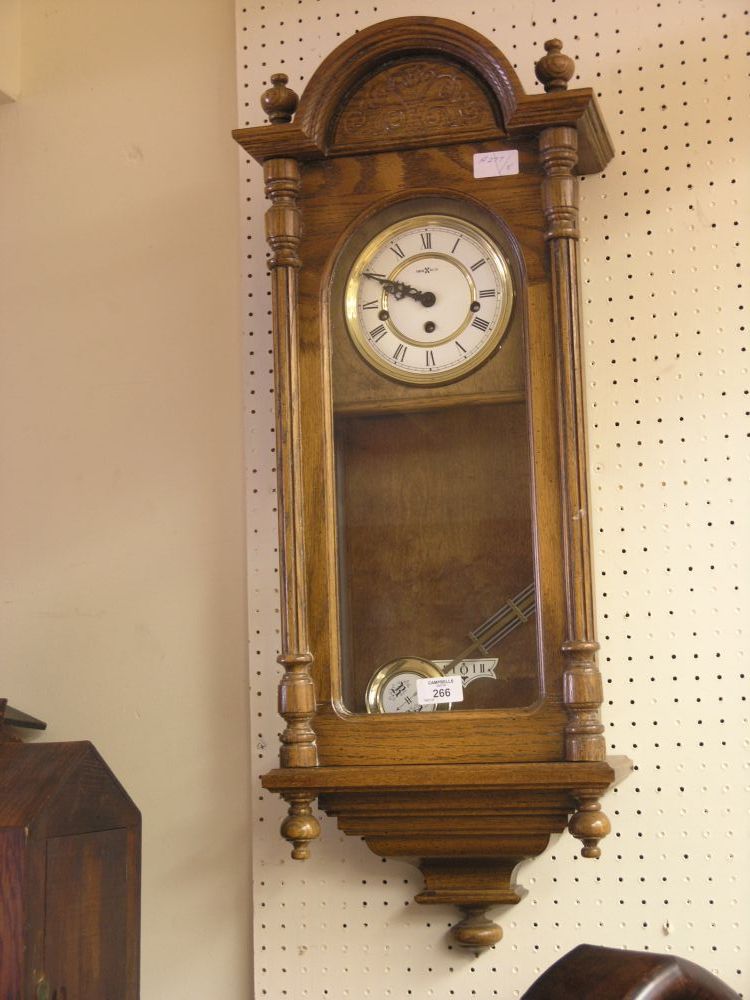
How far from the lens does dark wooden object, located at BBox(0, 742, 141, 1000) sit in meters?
1.40

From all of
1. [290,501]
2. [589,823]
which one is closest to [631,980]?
[589,823]

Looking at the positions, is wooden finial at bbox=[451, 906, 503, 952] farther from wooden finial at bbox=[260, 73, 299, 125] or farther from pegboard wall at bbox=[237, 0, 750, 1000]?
wooden finial at bbox=[260, 73, 299, 125]

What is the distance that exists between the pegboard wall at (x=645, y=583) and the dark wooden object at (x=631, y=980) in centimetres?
113

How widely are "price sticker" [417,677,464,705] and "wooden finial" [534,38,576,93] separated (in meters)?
0.78

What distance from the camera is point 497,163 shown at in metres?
1.58

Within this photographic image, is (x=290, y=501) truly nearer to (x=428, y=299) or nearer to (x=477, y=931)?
(x=428, y=299)

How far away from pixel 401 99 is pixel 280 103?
0.54 feet

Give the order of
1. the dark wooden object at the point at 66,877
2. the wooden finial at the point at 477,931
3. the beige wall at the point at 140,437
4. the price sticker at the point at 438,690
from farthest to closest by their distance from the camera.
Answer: the beige wall at the point at 140,437 < the wooden finial at the point at 477,931 < the price sticker at the point at 438,690 < the dark wooden object at the point at 66,877

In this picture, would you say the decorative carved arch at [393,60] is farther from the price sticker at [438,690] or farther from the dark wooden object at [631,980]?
the dark wooden object at [631,980]

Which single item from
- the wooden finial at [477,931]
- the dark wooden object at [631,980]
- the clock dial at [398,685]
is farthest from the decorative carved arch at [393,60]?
the dark wooden object at [631,980]

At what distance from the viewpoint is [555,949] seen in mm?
1688

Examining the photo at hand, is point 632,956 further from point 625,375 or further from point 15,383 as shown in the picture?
point 15,383

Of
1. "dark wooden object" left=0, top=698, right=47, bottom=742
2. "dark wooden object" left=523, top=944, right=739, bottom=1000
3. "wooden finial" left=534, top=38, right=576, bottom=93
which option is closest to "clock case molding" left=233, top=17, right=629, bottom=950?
"wooden finial" left=534, top=38, right=576, bottom=93

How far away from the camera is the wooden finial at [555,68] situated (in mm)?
1541
